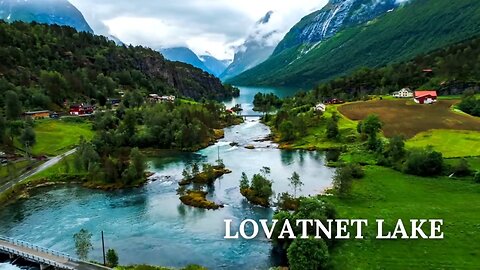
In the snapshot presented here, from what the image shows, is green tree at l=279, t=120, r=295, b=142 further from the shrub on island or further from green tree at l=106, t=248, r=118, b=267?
green tree at l=106, t=248, r=118, b=267

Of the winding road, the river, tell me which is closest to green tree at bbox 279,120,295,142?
the river

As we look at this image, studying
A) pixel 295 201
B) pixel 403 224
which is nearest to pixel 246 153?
pixel 295 201

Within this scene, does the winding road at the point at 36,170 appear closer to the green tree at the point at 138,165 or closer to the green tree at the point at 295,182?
the green tree at the point at 138,165

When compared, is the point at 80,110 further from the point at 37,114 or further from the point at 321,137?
the point at 321,137

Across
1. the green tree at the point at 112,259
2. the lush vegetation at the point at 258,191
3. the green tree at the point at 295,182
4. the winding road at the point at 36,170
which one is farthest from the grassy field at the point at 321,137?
the green tree at the point at 112,259

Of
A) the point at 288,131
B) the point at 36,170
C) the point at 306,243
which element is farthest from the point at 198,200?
the point at 288,131

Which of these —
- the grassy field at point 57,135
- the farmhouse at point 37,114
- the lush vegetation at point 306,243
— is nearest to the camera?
the lush vegetation at point 306,243

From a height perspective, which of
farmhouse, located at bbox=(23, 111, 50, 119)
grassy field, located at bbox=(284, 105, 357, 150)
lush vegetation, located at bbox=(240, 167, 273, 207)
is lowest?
lush vegetation, located at bbox=(240, 167, 273, 207)
